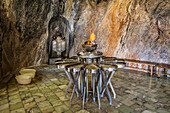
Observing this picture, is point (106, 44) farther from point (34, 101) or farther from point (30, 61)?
point (34, 101)

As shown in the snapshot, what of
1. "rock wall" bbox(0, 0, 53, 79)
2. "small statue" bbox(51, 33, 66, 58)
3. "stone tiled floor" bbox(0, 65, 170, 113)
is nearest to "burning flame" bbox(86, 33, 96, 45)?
"stone tiled floor" bbox(0, 65, 170, 113)

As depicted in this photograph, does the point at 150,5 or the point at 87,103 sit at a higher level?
the point at 150,5

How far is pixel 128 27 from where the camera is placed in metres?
7.24

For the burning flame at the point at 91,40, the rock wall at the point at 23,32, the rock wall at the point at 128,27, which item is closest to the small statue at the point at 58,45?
the rock wall at the point at 23,32

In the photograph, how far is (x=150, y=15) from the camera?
605cm

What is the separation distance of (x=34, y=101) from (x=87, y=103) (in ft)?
4.68

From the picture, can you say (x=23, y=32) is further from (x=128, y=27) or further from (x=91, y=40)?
(x=128, y=27)

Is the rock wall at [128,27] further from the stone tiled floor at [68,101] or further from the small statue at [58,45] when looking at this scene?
the stone tiled floor at [68,101]

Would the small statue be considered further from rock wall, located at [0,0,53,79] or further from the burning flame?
the burning flame

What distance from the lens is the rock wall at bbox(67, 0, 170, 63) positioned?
5708mm

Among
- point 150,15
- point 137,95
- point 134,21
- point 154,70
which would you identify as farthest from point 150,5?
point 137,95

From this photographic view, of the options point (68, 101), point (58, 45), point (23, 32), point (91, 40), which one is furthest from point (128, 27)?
point (23, 32)

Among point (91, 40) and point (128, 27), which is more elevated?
point (128, 27)

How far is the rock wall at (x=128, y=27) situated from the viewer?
5708 millimetres
